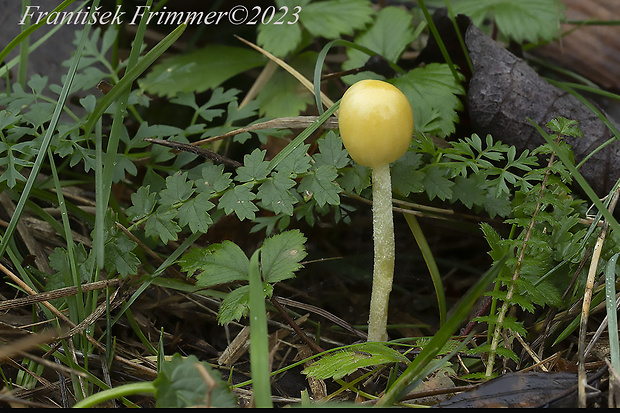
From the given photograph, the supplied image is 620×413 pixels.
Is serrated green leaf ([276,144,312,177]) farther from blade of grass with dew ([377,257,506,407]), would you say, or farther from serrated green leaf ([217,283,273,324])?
blade of grass with dew ([377,257,506,407])

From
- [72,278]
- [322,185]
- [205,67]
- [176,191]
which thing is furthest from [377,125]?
[205,67]

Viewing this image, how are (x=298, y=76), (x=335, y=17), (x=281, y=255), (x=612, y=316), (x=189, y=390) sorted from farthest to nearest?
(x=335, y=17)
(x=298, y=76)
(x=281, y=255)
(x=612, y=316)
(x=189, y=390)

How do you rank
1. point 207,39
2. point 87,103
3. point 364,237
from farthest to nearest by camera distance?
point 207,39, point 364,237, point 87,103

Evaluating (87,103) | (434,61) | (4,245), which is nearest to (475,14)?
(434,61)

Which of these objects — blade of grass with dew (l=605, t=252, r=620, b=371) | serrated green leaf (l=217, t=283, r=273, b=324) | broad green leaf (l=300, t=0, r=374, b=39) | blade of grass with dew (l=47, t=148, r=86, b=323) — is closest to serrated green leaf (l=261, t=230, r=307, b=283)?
serrated green leaf (l=217, t=283, r=273, b=324)

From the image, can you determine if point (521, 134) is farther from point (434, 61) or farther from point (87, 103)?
point (87, 103)

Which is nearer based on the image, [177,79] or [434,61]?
[434,61]

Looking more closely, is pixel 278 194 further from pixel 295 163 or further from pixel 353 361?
pixel 353 361
